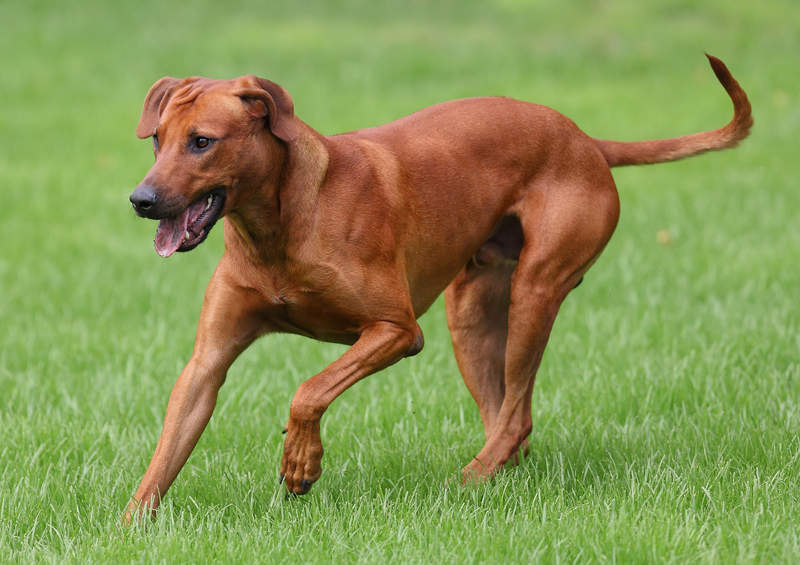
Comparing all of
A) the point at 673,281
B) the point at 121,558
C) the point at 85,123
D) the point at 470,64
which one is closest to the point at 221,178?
the point at 121,558

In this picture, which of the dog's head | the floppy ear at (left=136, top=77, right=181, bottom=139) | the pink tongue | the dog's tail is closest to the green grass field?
the pink tongue

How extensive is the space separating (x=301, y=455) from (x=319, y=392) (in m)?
0.23

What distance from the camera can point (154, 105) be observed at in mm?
4254

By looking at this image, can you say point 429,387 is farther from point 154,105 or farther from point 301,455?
point 154,105

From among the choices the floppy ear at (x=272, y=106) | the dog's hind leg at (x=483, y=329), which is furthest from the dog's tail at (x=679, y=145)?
the floppy ear at (x=272, y=106)

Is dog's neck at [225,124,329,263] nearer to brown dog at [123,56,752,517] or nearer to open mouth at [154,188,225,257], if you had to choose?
brown dog at [123,56,752,517]

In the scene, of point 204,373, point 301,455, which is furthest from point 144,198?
point 301,455

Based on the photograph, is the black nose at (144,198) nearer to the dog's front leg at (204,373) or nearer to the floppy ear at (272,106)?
the floppy ear at (272,106)

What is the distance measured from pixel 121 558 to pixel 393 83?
13.0 meters

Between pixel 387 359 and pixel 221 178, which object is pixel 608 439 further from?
pixel 221 178

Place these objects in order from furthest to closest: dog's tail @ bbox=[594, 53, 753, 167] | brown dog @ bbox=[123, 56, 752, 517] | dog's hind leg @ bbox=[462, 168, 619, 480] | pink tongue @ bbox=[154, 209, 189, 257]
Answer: dog's tail @ bbox=[594, 53, 753, 167] < dog's hind leg @ bbox=[462, 168, 619, 480] < brown dog @ bbox=[123, 56, 752, 517] < pink tongue @ bbox=[154, 209, 189, 257]

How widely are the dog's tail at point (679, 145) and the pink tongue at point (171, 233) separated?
2089 millimetres

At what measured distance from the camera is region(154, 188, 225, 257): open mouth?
3982 mm

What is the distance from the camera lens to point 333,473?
4.91 m
